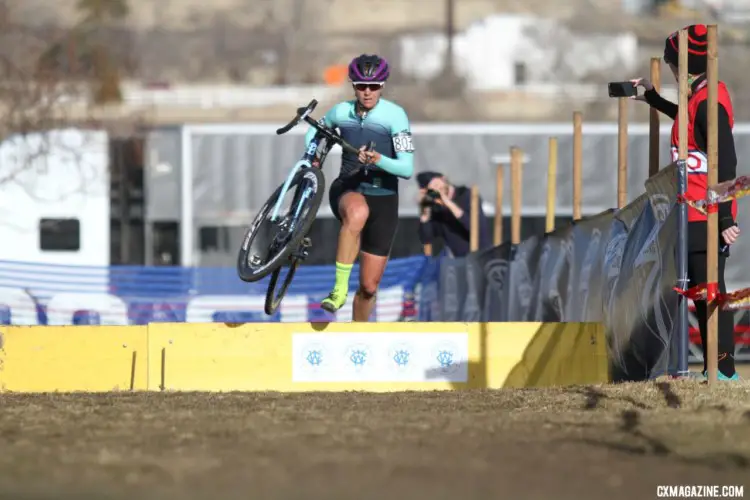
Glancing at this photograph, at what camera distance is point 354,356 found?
378 inches

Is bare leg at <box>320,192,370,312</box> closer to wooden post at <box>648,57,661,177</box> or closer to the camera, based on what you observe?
wooden post at <box>648,57,661,177</box>

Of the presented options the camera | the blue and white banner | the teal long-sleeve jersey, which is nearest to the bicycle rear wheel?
the teal long-sleeve jersey

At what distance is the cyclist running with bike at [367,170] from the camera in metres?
10.3

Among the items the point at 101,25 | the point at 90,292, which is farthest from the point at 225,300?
the point at 101,25

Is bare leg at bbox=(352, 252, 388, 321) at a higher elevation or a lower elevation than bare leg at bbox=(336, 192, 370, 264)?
lower

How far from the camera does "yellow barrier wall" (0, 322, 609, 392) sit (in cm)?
961

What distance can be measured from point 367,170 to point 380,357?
4.76ft

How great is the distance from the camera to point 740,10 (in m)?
84.8

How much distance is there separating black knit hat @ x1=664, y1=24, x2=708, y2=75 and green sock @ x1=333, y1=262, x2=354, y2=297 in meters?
2.49

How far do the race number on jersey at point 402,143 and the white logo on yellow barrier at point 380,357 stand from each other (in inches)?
51.3

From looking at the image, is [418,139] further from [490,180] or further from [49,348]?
[49,348]

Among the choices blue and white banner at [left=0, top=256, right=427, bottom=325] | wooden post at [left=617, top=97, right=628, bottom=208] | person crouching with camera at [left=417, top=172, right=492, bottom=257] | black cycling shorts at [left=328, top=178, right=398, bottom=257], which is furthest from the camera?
blue and white banner at [left=0, top=256, right=427, bottom=325]

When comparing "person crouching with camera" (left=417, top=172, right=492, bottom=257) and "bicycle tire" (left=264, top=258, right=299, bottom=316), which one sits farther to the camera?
"person crouching with camera" (left=417, top=172, right=492, bottom=257)

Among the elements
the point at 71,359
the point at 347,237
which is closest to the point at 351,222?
the point at 347,237
